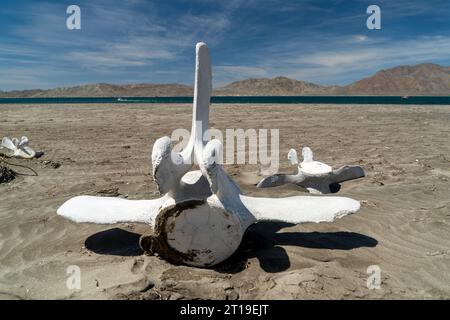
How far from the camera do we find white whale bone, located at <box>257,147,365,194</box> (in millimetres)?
5922

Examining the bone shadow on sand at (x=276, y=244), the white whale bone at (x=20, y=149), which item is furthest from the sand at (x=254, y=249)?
the white whale bone at (x=20, y=149)

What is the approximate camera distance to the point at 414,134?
1355 cm

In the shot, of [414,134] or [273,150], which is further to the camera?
[414,134]

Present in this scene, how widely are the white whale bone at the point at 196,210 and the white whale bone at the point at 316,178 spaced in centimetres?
228

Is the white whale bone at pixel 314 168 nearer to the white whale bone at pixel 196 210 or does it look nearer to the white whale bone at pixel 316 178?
the white whale bone at pixel 316 178

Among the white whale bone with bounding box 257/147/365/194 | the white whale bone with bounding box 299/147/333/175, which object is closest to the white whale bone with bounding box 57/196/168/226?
the white whale bone with bounding box 257/147/365/194

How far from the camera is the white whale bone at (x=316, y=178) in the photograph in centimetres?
592

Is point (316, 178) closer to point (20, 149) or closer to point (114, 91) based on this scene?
point (20, 149)

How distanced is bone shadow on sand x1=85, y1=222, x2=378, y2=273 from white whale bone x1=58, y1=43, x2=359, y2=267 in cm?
27

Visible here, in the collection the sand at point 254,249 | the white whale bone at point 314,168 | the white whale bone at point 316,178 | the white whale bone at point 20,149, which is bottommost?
the sand at point 254,249

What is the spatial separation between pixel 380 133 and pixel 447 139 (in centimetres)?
252
